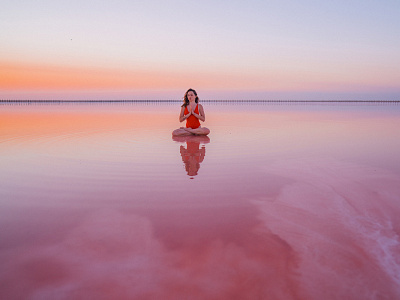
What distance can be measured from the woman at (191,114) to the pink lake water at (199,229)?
16.0 feet

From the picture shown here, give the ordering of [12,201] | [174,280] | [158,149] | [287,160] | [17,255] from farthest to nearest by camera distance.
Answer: [158,149] → [287,160] → [12,201] → [17,255] → [174,280]

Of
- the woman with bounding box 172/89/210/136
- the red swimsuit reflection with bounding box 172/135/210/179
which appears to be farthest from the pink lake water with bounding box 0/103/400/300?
the woman with bounding box 172/89/210/136

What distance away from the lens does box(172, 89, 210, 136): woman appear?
1138 cm

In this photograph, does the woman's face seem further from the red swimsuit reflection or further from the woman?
the red swimsuit reflection

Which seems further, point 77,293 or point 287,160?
point 287,160

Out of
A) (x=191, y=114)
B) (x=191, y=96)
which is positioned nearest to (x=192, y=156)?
(x=191, y=96)

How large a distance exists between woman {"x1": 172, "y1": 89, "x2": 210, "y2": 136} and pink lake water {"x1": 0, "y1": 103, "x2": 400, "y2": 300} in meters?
4.88

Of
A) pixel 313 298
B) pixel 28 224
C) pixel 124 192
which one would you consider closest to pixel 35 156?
pixel 124 192

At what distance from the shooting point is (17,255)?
114 inches

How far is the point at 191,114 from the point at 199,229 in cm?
859

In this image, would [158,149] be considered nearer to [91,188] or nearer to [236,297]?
[91,188]

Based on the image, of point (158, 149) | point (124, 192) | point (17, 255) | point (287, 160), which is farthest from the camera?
point (158, 149)

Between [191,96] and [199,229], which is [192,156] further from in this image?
[199,229]

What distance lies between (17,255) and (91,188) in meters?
2.09
